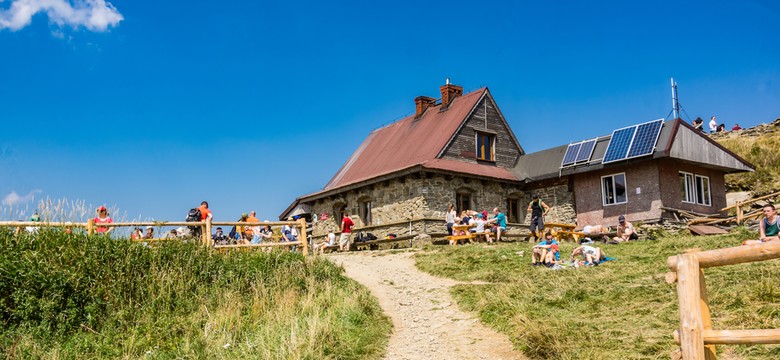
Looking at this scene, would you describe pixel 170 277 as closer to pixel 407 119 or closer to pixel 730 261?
pixel 730 261

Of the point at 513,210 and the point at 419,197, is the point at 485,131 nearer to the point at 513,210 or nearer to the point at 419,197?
the point at 513,210

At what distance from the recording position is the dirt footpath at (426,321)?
1086cm

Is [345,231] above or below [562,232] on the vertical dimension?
above

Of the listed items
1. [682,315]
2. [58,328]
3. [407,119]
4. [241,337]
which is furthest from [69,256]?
[407,119]

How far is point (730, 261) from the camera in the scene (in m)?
6.32

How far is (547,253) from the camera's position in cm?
1728

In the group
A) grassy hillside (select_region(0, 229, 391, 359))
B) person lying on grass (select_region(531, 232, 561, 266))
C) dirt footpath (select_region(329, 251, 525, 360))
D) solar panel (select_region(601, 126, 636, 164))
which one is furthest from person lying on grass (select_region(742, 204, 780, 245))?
solar panel (select_region(601, 126, 636, 164))

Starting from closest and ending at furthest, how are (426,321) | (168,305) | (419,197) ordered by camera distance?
(426,321) < (168,305) < (419,197)

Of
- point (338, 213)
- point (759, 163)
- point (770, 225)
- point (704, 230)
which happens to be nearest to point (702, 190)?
point (704, 230)

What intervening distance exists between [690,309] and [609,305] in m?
5.50

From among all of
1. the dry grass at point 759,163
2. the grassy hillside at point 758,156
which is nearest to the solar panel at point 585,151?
the grassy hillside at point 758,156

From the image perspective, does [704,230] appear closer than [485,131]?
Yes

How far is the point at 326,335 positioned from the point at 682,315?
5.92m

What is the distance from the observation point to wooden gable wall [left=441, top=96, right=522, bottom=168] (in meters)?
29.9
